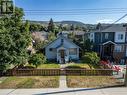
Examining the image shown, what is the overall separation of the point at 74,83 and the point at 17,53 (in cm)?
720

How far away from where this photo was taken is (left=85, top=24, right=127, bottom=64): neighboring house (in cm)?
3625

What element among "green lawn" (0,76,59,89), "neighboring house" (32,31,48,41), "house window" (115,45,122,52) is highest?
"neighboring house" (32,31,48,41)

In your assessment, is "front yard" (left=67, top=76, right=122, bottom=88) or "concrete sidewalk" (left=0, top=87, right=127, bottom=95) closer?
"concrete sidewalk" (left=0, top=87, right=127, bottom=95)

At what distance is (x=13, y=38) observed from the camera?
22594 mm

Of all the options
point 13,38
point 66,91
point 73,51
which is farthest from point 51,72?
point 73,51

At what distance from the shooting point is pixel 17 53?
2245 centimetres

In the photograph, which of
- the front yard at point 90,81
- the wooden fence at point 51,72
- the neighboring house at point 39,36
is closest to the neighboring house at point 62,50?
the wooden fence at point 51,72

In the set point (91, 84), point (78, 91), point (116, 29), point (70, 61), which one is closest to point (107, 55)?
point (116, 29)

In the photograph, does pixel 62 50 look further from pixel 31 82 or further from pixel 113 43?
pixel 31 82

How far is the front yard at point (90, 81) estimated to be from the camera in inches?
730

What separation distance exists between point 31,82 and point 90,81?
5.53 meters

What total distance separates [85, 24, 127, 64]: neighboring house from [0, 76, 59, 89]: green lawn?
17363mm

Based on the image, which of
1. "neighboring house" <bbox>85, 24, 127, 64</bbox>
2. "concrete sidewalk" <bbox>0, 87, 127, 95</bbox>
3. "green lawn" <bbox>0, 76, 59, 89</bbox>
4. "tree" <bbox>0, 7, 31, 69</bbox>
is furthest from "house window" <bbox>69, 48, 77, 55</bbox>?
"concrete sidewalk" <bbox>0, 87, 127, 95</bbox>

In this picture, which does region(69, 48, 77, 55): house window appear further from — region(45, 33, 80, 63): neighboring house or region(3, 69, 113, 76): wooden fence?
region(3, 69, 113, 76): wooden fence
